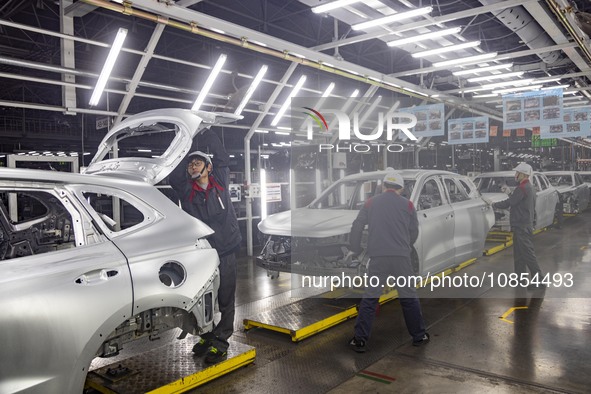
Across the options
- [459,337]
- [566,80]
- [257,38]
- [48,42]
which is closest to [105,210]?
[48,42]

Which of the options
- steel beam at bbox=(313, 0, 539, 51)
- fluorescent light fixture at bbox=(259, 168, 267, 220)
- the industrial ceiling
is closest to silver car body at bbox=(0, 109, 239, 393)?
the industrial ceiling

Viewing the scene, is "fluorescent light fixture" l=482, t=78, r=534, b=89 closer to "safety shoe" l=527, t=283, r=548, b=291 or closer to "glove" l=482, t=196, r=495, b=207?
"glove" l=482, t=196, r=495, b=207

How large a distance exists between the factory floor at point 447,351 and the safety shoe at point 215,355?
0.54 ft

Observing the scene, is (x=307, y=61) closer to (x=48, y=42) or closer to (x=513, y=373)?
(x=513, y=373)

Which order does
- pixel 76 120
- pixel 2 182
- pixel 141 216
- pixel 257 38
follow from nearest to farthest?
1. pixel 2 182
2. pixel 141 216
3. pixel 257 38
4. pixel 76 120

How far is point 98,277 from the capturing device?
8.48ft

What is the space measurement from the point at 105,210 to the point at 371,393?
7030 millimetres

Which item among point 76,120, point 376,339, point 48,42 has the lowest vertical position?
point 376,339

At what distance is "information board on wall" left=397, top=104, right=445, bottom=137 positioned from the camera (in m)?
6.52

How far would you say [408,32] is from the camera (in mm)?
6590

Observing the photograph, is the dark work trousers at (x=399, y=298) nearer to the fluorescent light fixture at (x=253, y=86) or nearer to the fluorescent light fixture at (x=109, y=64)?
the fluorescent light fixture at (x=109, y=64)

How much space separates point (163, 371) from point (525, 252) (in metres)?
4.85

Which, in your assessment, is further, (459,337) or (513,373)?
(459,337)

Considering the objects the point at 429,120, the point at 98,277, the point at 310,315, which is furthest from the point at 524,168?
the point at 98,277
